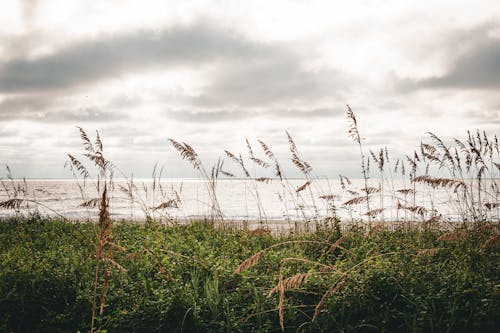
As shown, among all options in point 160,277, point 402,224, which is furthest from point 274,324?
point 402,224

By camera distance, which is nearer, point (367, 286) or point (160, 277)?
point (367, 286)

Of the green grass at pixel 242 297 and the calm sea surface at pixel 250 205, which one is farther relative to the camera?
the calm sea surface at pixel 250 205

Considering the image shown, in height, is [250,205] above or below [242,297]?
below

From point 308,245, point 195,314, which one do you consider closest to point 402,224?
point 308,245

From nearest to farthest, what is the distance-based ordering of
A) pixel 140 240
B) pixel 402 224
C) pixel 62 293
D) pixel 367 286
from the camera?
pixel 367 286 < pixel 62 293 < pixel 140 240 < pixel 402 224

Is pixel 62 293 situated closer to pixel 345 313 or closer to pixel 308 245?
pixel 345 313

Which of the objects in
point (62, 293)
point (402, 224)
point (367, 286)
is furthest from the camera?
point (402, 224)

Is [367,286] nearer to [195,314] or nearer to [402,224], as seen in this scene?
[195,314]

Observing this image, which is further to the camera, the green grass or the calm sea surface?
the calm sea surface

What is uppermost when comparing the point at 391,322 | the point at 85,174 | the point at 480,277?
the point at 85,174

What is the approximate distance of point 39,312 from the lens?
4.33m

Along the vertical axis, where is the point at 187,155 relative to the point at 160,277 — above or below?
above

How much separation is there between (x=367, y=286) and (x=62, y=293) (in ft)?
10.8

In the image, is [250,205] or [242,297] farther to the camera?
[250,205]
